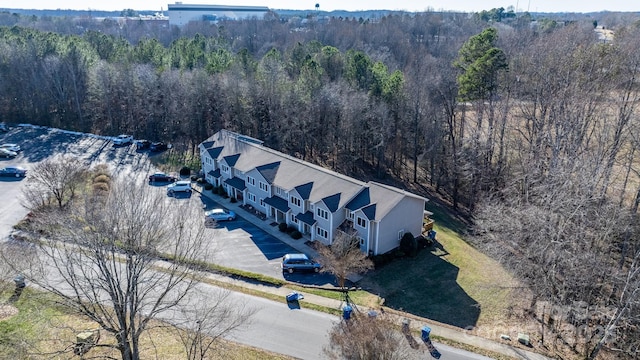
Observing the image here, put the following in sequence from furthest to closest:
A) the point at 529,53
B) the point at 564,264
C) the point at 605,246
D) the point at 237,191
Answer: the point at 529,53, the point at 237,191, the point at 605,246, the point at 564,264

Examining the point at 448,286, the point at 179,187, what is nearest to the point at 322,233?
the point at 448,286

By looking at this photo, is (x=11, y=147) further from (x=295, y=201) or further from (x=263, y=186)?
(x=295, y=201)

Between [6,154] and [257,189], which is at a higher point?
[6,154]

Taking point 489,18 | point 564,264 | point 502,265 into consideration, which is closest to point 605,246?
point 564,264

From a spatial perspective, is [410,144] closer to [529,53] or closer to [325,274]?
[529,53]

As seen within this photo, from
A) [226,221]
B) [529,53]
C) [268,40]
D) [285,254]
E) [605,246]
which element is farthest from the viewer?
[268,40]

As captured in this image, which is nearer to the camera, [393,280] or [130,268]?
[130,268]
